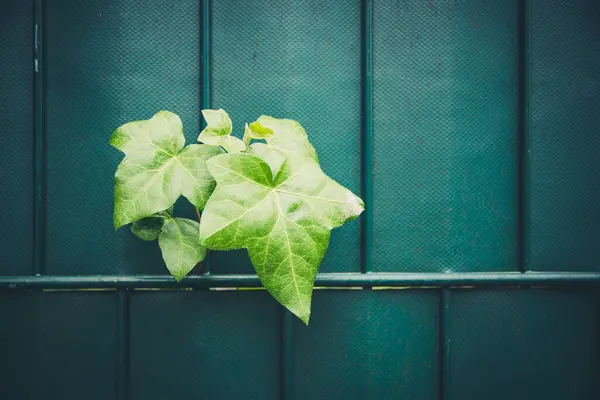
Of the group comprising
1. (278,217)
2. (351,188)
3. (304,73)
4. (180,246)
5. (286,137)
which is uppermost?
(304,73)

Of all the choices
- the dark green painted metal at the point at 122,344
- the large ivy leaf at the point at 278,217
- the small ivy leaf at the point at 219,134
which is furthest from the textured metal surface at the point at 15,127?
the large ivy leaf at the point at 278,217

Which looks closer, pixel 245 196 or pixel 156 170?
pixel 245 196

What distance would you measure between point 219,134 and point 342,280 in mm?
763

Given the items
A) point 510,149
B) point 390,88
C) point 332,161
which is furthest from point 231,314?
point 510,149

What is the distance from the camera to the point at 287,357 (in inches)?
62.1

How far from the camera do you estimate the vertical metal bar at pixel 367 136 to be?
1.60 meters

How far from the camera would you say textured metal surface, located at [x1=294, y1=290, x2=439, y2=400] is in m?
1.61

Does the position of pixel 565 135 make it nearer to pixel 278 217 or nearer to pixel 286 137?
pixel 286 137

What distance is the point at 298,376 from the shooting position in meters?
1.61

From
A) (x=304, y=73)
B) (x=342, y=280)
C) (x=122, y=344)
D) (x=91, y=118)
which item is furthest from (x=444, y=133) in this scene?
(x=122, y=344)

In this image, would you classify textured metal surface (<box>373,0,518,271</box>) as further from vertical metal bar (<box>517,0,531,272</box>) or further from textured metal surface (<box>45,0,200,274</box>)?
textured metal surface (<box>45,0,200,274</box>)

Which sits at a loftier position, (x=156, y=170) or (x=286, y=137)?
(x=286, y=137)

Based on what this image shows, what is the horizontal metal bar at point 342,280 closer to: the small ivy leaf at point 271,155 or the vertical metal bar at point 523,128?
the vertical metal bar at point 523,128

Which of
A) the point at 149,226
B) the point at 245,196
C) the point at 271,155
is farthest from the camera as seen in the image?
the point at 149,226
